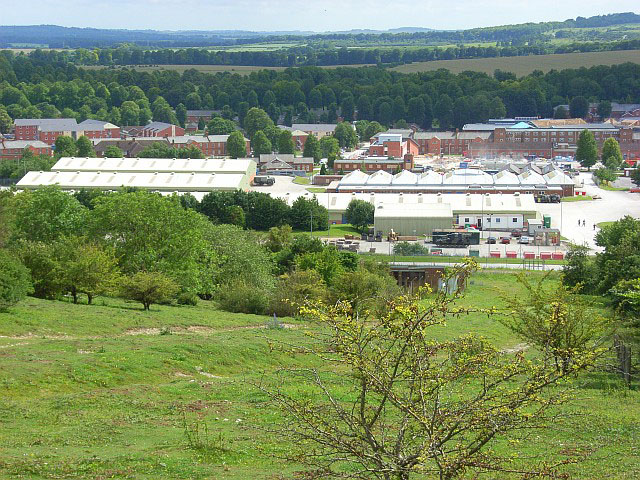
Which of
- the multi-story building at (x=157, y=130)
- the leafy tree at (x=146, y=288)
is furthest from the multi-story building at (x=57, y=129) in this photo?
the leafy tree at (x=146, y=288)

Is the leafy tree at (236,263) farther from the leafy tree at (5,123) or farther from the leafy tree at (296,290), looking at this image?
the leafy tree at (5,123)

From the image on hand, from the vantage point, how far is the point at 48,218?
35.4 m

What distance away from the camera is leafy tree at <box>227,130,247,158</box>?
89.5 m

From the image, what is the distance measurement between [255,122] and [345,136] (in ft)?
29.8

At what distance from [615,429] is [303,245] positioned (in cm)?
2451

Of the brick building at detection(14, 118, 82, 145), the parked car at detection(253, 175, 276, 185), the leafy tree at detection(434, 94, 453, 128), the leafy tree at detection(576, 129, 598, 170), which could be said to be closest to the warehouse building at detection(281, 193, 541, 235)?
the parked car at detection(253, 175, 276, 185)

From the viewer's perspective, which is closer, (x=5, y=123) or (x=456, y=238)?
(x=456, y=238)

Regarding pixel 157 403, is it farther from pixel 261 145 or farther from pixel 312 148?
pixel 261 145

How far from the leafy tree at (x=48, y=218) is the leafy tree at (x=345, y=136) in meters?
63.2

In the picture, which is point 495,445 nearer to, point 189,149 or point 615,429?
point 615,429

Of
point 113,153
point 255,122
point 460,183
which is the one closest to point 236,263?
point 460,183

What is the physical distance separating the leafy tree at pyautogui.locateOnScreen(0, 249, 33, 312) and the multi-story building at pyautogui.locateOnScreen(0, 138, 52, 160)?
2583 inches

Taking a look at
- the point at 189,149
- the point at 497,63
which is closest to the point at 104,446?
the point at 189,149

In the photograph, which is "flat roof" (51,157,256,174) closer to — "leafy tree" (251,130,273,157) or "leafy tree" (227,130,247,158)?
"leafy tree" (227,130,247,158)
